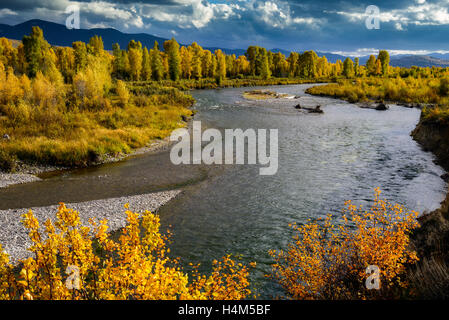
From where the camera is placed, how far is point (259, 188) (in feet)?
67.8

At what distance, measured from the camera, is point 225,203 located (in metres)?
18.4

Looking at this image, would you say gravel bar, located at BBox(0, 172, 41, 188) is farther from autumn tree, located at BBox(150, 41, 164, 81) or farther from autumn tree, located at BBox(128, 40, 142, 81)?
autumn tree, located at BBox(150, 41, 164, 81)

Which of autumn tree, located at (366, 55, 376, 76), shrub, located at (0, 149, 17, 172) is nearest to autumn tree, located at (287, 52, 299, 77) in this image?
autumn tree, located at (366, 55, 376, 76)

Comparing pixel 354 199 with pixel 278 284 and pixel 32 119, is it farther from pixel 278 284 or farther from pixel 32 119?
pixel 32 119

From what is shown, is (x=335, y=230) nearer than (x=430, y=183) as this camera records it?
Yes

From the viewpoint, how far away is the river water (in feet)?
46.3

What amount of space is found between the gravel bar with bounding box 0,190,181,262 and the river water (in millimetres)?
1110

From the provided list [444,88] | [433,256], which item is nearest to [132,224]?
[433,256]

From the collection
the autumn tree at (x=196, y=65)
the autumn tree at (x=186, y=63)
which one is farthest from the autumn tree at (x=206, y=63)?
the autumn tree at (x=186, y=63)

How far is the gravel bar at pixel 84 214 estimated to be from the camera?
13.0 meters

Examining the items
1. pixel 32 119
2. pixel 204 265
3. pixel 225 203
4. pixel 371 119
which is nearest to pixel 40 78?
pixel 32 119

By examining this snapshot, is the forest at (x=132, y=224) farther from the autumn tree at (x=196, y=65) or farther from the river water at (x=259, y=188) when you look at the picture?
the autumn tree at (x=196, y=65)
